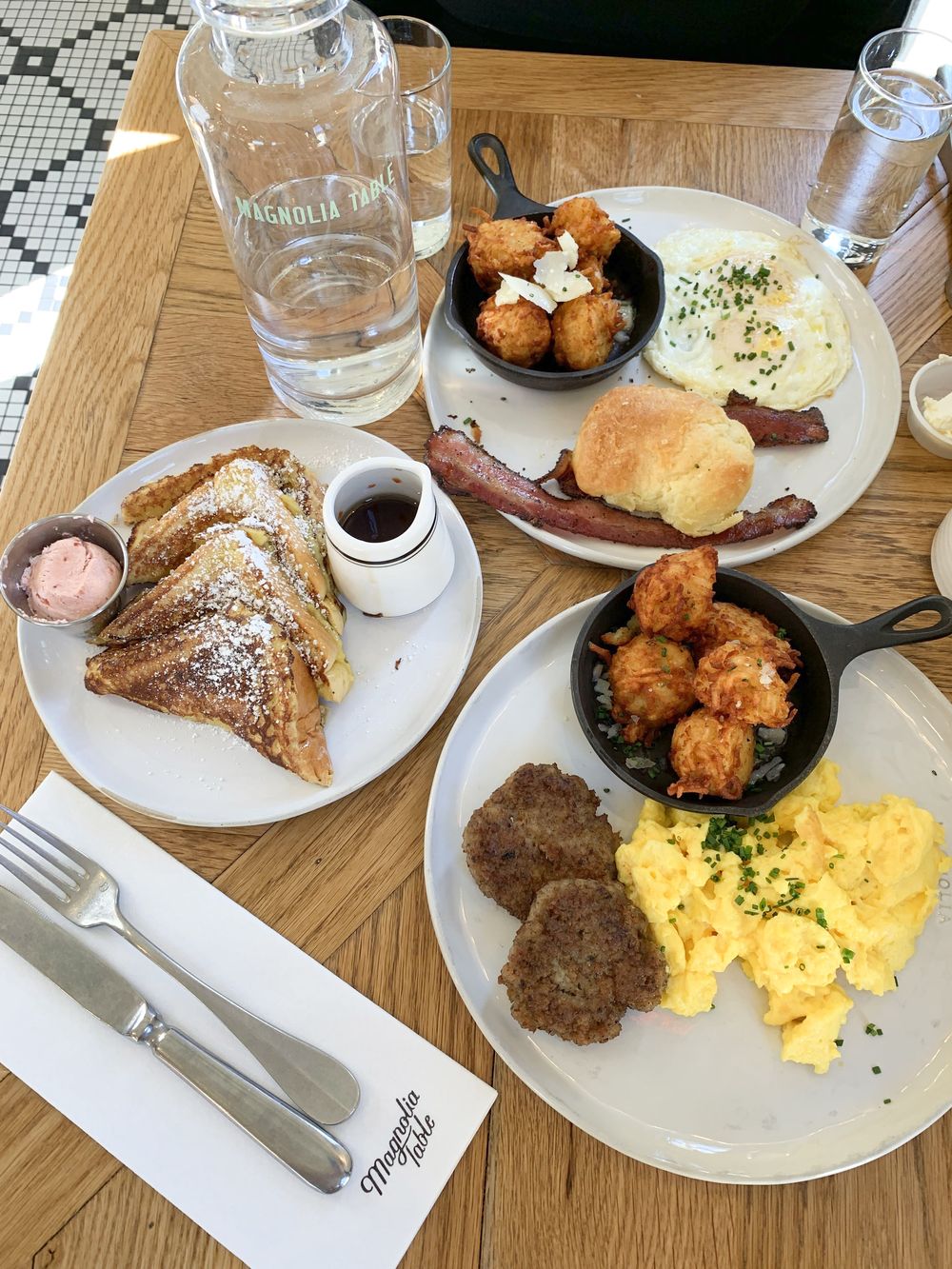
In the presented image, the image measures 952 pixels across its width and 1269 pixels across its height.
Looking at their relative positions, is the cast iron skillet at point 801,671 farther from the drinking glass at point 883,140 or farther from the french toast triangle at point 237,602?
the drinking glass at point 883,140

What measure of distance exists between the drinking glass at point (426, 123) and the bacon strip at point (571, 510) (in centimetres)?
61

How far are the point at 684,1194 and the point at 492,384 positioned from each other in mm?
1485

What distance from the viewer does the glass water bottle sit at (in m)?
1.41

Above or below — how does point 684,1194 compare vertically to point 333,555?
below

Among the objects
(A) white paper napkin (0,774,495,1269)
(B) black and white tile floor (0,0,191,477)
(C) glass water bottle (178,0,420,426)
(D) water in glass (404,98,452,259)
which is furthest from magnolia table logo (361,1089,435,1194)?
(B) black and white tile floor (0,0,191,477)

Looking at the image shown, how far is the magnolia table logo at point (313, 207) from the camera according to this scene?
1.52 m

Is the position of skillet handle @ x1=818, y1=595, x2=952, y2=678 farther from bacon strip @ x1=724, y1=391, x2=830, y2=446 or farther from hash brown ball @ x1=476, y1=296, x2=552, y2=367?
hash brown ball @ x1=476, y1=296, x2=552, y2=367

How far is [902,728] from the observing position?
1.48 m

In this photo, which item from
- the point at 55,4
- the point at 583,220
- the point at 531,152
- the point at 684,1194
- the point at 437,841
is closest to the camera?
the point at 684,1194

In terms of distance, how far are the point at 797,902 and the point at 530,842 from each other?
1.35 feet

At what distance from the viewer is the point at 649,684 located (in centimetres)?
141

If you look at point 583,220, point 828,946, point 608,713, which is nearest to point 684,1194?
point 828,946

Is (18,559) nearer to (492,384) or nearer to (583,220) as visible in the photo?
(492,384)

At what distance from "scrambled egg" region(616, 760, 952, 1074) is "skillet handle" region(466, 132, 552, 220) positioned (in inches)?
53.7
